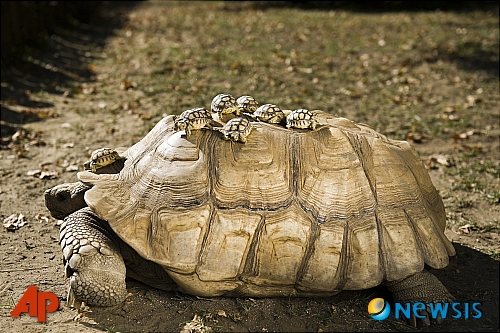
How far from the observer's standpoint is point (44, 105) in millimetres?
8398

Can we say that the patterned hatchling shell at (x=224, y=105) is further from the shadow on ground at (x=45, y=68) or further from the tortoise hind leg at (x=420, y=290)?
the shadow on ground at (x=45, y=68)

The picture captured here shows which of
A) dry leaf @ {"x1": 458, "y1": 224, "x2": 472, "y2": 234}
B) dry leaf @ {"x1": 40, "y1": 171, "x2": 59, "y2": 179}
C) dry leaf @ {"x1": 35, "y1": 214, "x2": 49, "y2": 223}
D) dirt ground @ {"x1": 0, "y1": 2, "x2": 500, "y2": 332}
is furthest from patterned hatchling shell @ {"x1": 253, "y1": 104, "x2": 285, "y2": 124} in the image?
dry leaf @ {"x1": 40, "y1": 171, "x2": 59, "y2": 179}

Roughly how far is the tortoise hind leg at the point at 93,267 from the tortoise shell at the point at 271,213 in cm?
20

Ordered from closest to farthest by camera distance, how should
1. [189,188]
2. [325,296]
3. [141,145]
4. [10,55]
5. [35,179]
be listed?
1. [189,188]
2. [325,296]
3. [141,145]
4. [35,179]
5. [10,55]

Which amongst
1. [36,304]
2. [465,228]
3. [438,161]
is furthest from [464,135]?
[36,304]

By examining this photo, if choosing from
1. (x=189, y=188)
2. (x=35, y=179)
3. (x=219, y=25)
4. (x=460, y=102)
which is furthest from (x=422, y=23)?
(x=189, y=188)

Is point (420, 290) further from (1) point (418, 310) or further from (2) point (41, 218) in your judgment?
(2) point (41, 218)

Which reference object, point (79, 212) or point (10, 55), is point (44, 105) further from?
point (79, 212)

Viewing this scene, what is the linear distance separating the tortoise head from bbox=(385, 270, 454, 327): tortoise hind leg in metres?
2.39

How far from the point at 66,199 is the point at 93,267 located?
0.93 m

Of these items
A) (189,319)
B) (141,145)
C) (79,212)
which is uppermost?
(141,145)

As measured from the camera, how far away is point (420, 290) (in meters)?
3.87

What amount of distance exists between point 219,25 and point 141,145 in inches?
437

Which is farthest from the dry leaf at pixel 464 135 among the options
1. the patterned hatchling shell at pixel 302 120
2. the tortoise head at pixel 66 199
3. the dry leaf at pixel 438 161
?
the tortoise head at pixel 66 199
